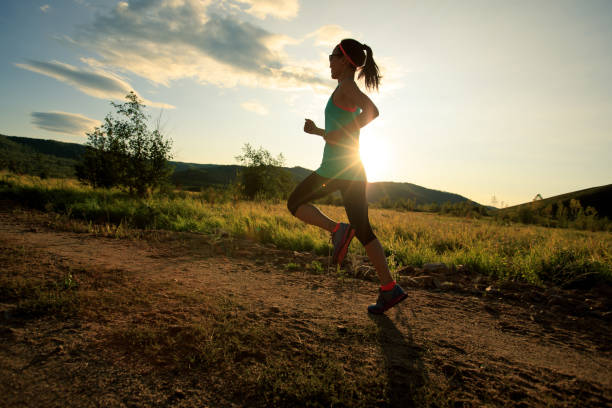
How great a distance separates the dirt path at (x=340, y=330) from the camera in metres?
1.57

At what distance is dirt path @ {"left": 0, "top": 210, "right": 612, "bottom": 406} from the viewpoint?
5.15 ft

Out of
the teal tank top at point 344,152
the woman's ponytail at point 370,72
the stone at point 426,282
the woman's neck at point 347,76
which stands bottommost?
the stone at point 426,282

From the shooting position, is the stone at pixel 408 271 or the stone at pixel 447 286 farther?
the stone at pixel 408 271

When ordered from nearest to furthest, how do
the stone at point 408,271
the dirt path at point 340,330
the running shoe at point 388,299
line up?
the dirt path at point 340,330
the running shoe at point 388,299
the stone at point 408,271

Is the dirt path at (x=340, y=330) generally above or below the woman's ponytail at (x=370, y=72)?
below

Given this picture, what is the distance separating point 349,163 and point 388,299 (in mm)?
1336

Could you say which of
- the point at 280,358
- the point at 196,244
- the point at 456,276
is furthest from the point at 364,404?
the point at 196,244

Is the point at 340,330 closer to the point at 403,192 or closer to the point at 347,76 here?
the point at 347,76

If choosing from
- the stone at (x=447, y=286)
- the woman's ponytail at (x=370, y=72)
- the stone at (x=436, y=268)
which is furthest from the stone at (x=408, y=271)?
the woman's ponytail at (x=370, y=72)

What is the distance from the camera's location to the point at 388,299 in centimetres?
278

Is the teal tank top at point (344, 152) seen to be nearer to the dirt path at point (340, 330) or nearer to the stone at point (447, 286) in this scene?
the dirt path at point (340, 330)

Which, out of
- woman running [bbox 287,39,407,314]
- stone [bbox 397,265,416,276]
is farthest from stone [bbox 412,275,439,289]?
woman running [bbox 287,39,407,314]

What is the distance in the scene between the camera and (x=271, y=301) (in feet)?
9.64

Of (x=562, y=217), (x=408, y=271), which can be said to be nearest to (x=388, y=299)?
(x=408, y=271)
